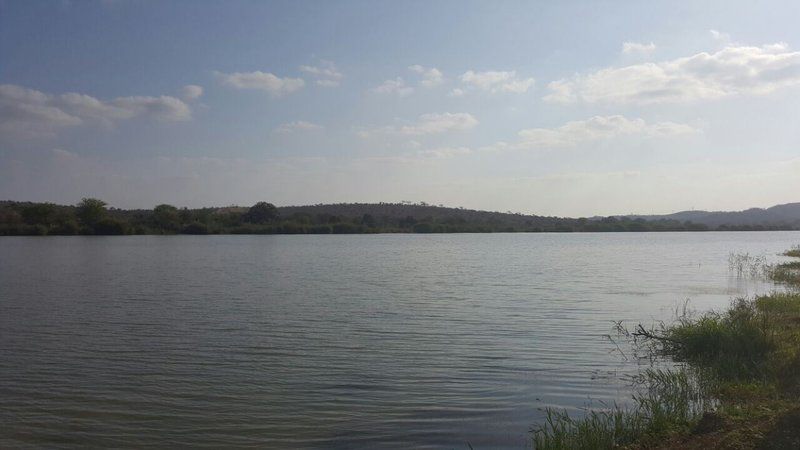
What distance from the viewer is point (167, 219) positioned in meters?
100

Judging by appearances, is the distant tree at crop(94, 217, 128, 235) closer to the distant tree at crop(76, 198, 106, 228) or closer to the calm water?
the distant tree at crop(76, 198, 106, 228)

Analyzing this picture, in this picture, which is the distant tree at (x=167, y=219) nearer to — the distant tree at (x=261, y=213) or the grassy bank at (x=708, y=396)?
the distant tree at (x=261, y=213)

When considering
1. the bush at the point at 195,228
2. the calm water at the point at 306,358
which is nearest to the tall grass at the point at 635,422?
the calm water at the point at 306,358

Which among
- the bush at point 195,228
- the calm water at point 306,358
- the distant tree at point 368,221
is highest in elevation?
the distant tree at point 368,221

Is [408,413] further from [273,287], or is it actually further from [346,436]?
[273,287]

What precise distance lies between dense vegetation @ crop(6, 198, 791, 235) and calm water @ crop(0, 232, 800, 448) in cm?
7117

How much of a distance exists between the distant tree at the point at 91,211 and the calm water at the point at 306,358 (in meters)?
70.4

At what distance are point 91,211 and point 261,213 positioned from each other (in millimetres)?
28303

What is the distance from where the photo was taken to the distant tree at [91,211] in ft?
301

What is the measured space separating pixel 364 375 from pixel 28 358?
678cm

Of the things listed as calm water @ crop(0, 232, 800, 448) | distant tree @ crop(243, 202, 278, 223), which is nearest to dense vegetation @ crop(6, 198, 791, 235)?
distant tree @ crop(243, 202, 278, 223)

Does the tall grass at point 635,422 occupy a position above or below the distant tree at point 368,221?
below

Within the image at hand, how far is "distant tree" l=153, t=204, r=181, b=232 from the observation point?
326ft

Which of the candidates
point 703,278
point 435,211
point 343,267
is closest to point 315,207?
point 435,211
